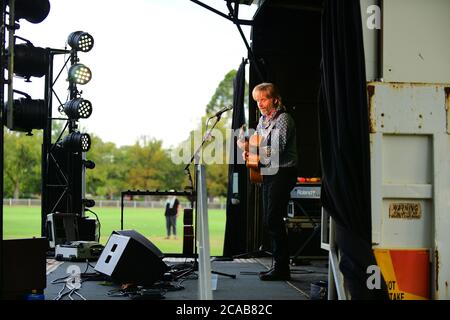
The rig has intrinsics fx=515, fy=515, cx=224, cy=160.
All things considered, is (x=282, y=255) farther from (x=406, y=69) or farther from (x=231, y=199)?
(x=231, y=199)

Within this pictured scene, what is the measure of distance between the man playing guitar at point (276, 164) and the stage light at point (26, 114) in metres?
2.03

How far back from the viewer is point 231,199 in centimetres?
780

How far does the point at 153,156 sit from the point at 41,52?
42.7 meters

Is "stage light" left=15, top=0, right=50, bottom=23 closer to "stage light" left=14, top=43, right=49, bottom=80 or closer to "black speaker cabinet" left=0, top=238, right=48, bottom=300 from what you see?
"stage light" left=14, top=43, right=49, bottom=80

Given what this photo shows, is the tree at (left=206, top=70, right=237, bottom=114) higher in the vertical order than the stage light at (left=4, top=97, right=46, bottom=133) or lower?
higher

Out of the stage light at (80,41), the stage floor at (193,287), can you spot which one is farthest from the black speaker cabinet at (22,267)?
the stage light at (80,41)

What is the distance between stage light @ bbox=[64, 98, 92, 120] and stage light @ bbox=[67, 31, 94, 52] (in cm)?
84

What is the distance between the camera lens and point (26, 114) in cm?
346

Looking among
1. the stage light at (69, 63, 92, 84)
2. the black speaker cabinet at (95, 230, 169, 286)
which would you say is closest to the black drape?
the stage light at (69, 63, 92, 84)

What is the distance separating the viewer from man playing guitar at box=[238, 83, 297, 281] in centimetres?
466

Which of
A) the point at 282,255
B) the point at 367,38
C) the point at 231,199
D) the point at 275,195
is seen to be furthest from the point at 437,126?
the point at 231,199

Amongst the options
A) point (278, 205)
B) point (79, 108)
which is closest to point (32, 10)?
point (278, 205)

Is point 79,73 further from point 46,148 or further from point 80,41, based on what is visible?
point 46,148

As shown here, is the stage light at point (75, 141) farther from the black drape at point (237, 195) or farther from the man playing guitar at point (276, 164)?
the man playing guitar at point (276, 164)
